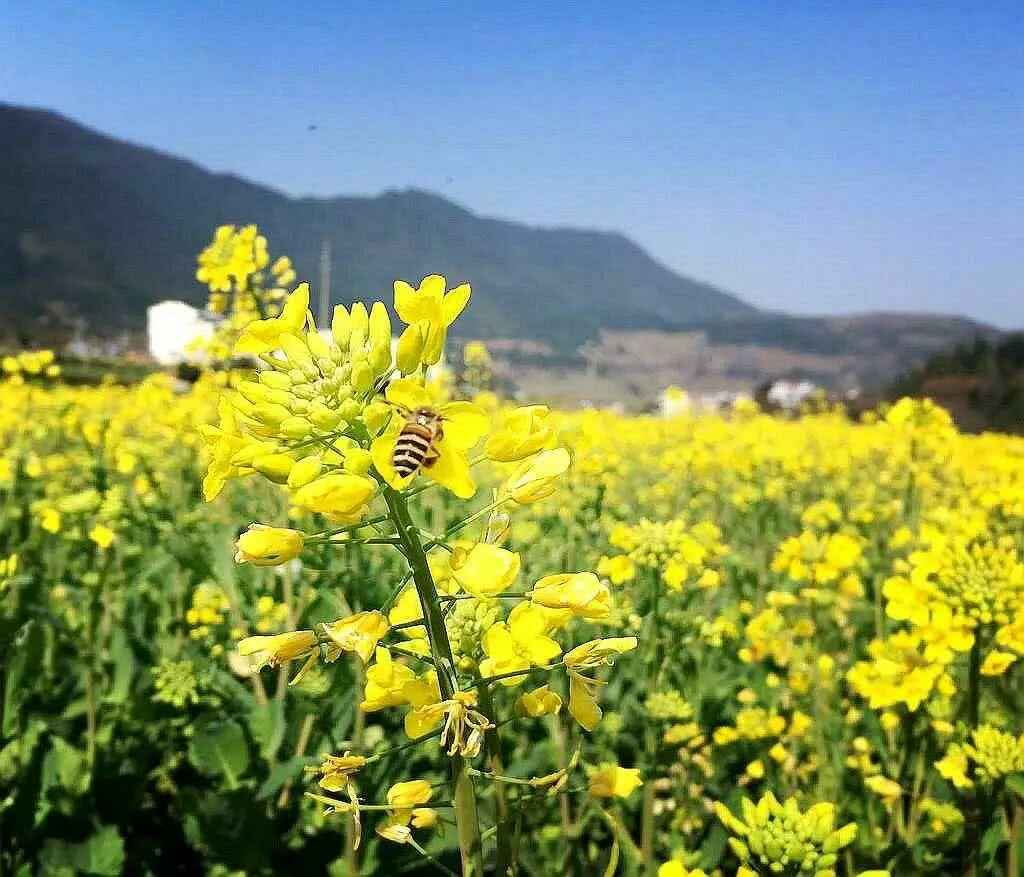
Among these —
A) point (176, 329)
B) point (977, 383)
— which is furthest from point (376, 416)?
point (977, 383)

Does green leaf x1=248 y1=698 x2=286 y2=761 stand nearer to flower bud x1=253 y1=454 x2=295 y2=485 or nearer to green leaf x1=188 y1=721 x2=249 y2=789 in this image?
green leaf x1=188 y1=721 x2=249 y2=789

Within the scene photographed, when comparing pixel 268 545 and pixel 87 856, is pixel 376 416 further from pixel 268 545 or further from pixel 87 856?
pixel 87 856

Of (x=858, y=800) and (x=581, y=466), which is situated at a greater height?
(x=581, y=466)

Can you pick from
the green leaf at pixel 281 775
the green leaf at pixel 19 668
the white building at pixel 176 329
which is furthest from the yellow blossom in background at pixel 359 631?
the white building at pixel 176 329

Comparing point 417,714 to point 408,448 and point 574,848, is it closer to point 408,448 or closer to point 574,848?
point 408,448

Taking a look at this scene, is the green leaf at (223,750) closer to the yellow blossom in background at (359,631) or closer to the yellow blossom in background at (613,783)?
the yellow blossom in background at (613,783)

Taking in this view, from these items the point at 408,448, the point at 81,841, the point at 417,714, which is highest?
the point at 408,448

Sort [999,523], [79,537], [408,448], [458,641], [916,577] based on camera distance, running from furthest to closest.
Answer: [999,523], [79,537], [916,577], [458,641], [408,448]

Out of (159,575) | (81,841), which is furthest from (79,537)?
(81,841)
